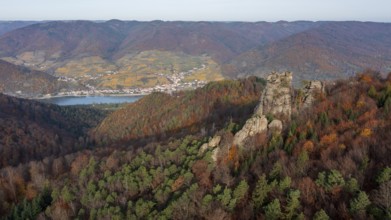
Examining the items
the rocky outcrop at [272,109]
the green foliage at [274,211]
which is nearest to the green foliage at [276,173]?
the green foliage at [274,211]

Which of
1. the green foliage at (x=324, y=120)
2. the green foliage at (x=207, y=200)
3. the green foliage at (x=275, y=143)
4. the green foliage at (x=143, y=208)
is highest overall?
the green foliage at (x=324, y=120)

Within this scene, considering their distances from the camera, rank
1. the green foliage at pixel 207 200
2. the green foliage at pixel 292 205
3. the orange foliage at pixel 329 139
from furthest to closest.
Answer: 1. the orange foliage at pixel 329 139
2. the green foliage at pixel 207 200
3. the green foliage at pixel 292 205

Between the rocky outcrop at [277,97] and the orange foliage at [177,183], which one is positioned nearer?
the orange foliage at [177,183]

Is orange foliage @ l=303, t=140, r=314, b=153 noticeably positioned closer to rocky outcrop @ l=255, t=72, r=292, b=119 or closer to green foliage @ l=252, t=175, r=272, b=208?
green foliage @ l=252, t=175, r=272, b=208

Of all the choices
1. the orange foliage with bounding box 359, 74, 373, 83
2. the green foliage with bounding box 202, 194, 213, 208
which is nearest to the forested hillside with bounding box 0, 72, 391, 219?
the green foliage with bounding box 202, 194, 213, 208

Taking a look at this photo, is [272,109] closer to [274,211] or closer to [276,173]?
[276,173]

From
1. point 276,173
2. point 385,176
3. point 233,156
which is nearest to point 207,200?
point 276,173

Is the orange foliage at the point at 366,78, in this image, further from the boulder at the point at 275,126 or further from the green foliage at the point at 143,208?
the green foliage at the point at 143,208
